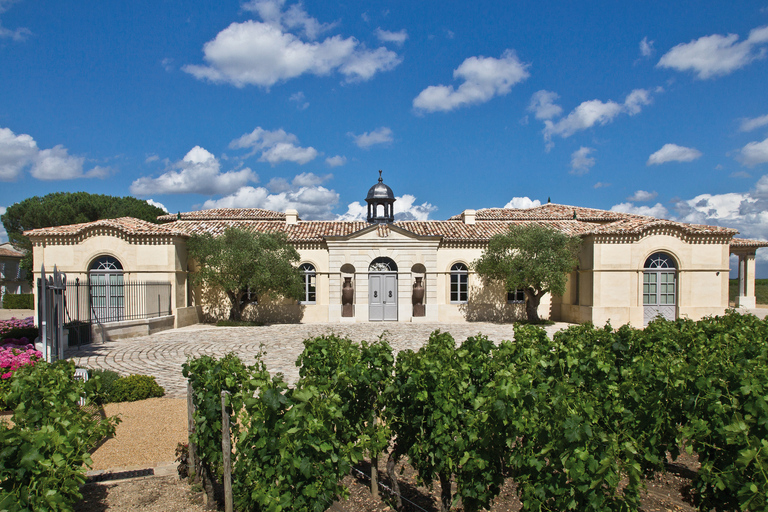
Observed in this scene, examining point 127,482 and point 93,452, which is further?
point 93,452

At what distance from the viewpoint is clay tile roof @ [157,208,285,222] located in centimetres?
3117

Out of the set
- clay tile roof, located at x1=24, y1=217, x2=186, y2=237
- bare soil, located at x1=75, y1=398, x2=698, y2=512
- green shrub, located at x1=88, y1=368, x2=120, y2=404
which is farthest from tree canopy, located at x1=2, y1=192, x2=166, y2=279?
bare soil, located at x1=75, y1=398, x2=698, y2=512

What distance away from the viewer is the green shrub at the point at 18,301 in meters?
30.4

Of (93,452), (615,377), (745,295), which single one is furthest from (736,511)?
(745,295)

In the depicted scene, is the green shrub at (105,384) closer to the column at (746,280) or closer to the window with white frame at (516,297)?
the window with white frame at (516,297)

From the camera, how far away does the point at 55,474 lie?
3340 millimetres

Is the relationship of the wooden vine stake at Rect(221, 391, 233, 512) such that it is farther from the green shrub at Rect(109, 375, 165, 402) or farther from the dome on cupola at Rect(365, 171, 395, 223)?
the dome on cupola at Rect(365, 171, 395, 223)

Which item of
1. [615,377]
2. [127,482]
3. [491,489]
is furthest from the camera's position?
[615,377]

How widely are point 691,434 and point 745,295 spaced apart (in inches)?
1257

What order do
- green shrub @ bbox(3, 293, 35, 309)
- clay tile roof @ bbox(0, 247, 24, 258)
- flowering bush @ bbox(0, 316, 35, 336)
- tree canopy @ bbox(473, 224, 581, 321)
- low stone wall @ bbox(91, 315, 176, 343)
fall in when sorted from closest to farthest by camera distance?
flowering bush @ bbox(0, 316, 35, 336) → low stone wall @ bbox(91, 315, 176, 343) → tree canopy @ bbox(473, 224, 581, 321) → green shrub @ bbox(3, 293, 35, 309) → clay tile roof @ bbox(0, 247, 24, 258)

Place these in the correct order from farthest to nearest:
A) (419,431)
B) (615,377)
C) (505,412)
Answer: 1. (615,377)
2. (419,431)
3. (505,412)

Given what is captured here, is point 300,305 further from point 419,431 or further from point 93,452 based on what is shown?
point 419,431

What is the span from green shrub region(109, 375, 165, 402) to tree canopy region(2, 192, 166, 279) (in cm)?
2965

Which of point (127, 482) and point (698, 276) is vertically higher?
point (698, 276)
